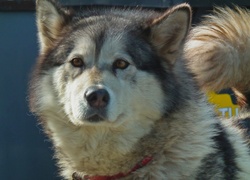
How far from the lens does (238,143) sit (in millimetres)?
4094

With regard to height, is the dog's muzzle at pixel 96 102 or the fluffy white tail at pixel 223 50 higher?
the fluffy white tail at pixel 223 50

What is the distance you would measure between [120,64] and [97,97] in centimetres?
29

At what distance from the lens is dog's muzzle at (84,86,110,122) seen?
3625 millimetres

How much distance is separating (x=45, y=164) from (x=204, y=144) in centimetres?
244

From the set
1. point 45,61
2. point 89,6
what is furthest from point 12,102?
point 45,61

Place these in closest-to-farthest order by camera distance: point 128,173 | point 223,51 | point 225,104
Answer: point 128,173, point 223,51, point 225,104

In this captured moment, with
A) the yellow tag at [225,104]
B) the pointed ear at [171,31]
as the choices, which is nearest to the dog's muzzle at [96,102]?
the pointed ear at [171,31]

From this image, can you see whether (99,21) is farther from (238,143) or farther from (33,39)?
(33,39)

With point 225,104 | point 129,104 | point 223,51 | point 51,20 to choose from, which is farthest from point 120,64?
point 225,104

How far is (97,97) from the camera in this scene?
3633 mm

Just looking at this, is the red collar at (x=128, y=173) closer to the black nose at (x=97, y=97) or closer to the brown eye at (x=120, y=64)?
the black nose at (x=97, y=97)

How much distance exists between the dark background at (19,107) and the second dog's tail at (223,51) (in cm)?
176

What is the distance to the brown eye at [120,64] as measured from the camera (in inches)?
150

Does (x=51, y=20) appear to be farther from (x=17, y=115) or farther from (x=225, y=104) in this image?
(x=225, y=104)
